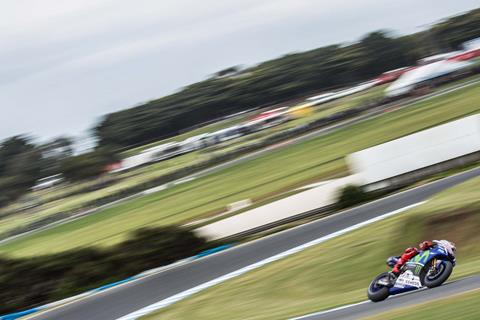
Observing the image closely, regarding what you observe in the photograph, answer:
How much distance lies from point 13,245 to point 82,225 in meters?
5.65

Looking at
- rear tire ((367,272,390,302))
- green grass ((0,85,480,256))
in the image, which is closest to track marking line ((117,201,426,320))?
rear tire ((367,272,390,302))

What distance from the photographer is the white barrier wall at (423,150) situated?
96.1 ft

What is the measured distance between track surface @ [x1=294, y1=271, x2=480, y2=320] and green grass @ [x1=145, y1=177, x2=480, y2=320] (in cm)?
150

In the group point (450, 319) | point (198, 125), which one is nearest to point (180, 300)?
point (450, 319)

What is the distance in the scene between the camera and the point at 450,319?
25.7 ft

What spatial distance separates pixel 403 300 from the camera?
10.1m

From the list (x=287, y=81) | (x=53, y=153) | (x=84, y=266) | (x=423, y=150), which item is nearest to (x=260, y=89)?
(x=287, y=81)

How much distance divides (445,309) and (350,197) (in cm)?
1959

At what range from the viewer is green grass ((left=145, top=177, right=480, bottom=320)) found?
567 inches

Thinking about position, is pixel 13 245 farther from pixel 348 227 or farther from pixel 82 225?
pixel 348 227

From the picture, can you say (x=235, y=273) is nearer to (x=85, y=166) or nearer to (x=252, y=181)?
(x=252, y=181)

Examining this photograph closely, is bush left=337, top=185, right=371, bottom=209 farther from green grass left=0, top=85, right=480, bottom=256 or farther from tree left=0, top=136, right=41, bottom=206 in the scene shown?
tree left=0, top=136, right=41, bottom=206

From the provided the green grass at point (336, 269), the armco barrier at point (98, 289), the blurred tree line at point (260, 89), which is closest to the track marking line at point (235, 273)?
the green grass at point (336, 269)

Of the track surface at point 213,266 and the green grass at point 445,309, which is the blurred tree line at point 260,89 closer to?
the track surface at point 213,266
